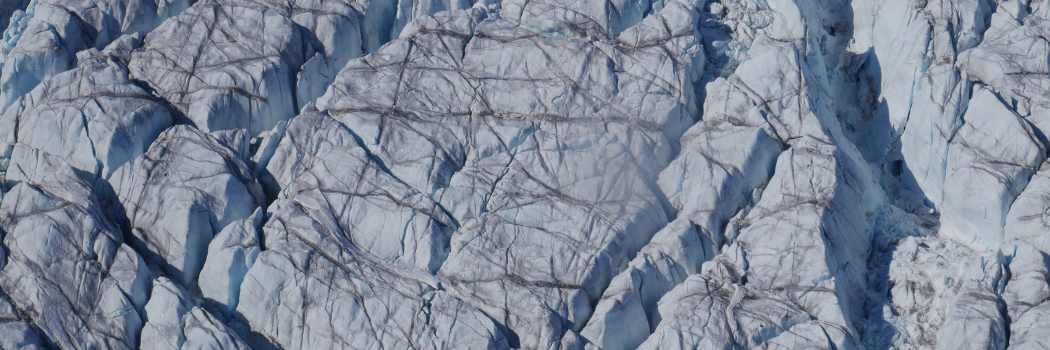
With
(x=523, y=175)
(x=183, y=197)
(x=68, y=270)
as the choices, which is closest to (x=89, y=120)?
(x=183, y=197)

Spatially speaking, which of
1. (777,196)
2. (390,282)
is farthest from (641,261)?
(390,282)

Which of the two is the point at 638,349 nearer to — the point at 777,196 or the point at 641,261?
the point at 641,261

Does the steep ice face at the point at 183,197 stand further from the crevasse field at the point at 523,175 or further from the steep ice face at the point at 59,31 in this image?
the steep ice face at the point at 59,31

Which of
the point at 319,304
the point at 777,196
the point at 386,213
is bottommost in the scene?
the point at 319,304

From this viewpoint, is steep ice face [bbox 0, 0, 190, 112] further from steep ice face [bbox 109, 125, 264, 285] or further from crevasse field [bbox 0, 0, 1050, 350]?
steep ice face [bbox 109, 125, 264, 285]

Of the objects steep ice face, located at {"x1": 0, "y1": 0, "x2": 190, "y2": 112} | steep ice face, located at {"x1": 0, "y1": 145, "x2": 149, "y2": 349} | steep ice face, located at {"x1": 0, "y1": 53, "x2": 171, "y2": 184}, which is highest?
steep ice face, located at {"x1": 0, "y1": 0, "x2": 190, "y2": 112}

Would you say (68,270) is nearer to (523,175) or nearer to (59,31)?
(59,31)

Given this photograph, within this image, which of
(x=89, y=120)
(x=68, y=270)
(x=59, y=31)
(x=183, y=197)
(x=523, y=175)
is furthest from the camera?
(x=59, y=31)

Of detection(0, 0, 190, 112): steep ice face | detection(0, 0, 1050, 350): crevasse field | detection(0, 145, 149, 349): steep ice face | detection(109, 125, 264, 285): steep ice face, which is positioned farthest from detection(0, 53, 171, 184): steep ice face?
detection(0, 145, 149, 349): steep ice face

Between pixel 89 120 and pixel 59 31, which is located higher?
pixel 59 31
